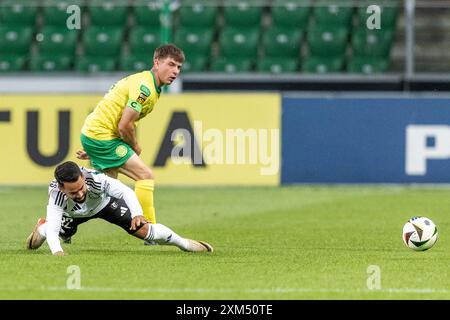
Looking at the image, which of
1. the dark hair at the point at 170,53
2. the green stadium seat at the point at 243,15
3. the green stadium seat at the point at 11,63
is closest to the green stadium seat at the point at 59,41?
the green stadium seat at the point at 11,63

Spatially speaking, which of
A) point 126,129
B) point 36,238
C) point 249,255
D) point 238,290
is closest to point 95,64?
point 126,129

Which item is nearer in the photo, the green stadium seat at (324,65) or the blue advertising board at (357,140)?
the blue advertising board at (357,140)

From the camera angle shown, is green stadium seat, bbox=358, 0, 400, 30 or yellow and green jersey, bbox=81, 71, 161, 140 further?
green stadium seat, bbox=358, 0, 400, 30

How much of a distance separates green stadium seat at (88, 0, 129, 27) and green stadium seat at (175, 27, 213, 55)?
112 centimetres

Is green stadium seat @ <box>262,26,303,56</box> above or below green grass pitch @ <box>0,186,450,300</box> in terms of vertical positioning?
above

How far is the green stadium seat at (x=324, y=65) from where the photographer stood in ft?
73.3

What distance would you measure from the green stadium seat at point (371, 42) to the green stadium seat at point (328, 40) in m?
0.21

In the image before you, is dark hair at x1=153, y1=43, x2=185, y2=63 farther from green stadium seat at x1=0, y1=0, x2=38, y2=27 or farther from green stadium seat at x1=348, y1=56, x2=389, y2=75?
green stadium seat at x1=0, y1=0, x2=38, y2=27

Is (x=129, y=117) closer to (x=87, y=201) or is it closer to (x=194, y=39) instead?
(x=87, y=201)

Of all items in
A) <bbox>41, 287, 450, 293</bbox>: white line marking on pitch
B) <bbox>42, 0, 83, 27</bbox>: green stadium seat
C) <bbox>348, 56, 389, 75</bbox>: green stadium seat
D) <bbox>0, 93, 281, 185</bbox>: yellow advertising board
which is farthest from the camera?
<bbox>42, 0, 83, 27</bbox>: green stadium seat

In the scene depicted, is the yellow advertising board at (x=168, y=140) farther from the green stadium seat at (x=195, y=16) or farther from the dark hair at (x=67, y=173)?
the dark hair at (x=67, y=173)

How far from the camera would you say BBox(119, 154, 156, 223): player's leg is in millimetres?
11836

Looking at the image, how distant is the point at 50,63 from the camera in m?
22.4

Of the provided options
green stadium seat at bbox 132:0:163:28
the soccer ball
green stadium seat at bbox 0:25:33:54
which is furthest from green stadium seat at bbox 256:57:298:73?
the soccer ball
